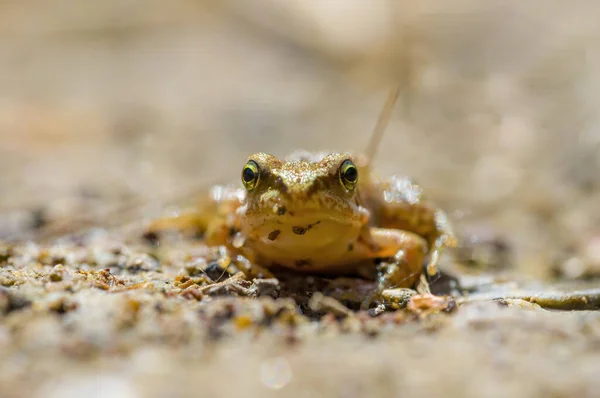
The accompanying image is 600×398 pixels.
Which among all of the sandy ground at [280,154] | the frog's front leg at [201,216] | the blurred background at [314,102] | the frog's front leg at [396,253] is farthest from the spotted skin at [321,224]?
the blurred background at [314,102]

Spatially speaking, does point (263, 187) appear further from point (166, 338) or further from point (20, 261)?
point (20, 261)

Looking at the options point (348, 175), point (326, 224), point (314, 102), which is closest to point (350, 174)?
point (348, 175)

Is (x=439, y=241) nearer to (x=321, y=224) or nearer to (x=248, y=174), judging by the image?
(x=321, y=224)

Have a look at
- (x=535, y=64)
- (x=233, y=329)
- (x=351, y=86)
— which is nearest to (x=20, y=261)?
(x=233, y=329)

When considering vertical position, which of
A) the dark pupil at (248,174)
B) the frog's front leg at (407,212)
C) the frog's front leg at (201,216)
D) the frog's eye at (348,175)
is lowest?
the frog's front leg at (201,216)

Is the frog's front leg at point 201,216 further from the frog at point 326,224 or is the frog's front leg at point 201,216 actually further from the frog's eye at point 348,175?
the frog's eye at point 348,175

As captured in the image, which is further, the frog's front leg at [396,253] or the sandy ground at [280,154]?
the frog's front leg at [396,253]
